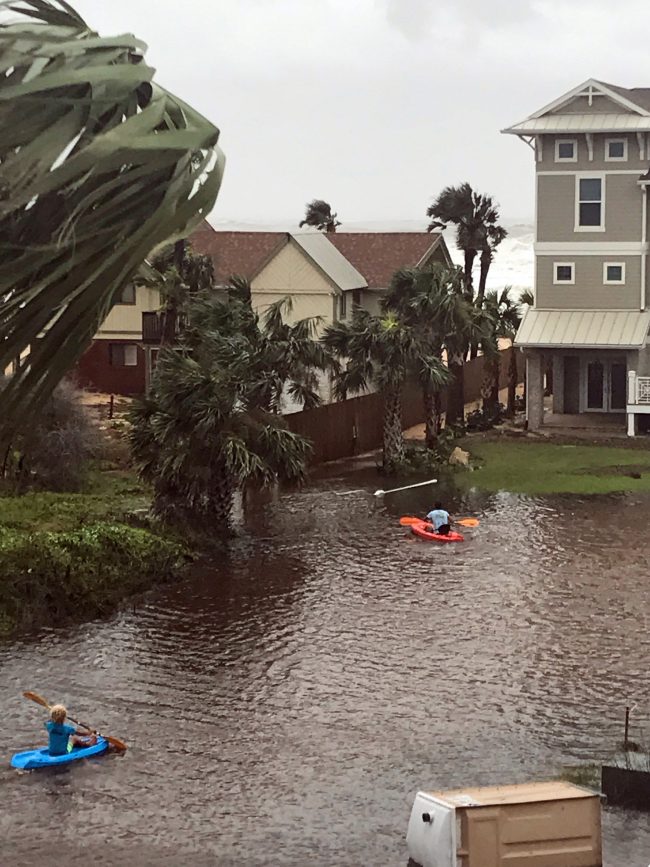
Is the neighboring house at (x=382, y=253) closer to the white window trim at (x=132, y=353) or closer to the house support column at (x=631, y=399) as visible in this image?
the white window trim at (x=132, y=353)

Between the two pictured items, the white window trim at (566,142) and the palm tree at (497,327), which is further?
the palm tree at (497,327)

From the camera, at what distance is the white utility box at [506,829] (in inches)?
549

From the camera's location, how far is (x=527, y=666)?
850 inches

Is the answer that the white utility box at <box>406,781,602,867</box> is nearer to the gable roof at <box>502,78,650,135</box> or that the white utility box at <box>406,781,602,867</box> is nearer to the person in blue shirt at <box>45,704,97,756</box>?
the person in blue shirt at <box>45,704,97,756</box>

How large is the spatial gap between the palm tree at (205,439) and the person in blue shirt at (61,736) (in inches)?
450

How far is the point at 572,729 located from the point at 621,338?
90.3 ft

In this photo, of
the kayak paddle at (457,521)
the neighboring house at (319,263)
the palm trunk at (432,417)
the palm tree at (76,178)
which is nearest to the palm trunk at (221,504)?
the kayak paddle at (457,521)

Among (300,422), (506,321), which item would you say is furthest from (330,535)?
(506,321)

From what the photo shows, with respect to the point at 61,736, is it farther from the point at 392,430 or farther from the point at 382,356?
the point at 392,430

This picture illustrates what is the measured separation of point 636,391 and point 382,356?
10.3 metres

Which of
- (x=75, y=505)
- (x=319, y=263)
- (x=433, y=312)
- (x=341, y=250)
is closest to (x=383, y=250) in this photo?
(x=341, y=250)

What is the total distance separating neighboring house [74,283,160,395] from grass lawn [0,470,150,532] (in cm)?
1669

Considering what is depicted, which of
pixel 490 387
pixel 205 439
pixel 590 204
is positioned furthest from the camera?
pixel 490 387

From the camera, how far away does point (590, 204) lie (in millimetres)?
46344
